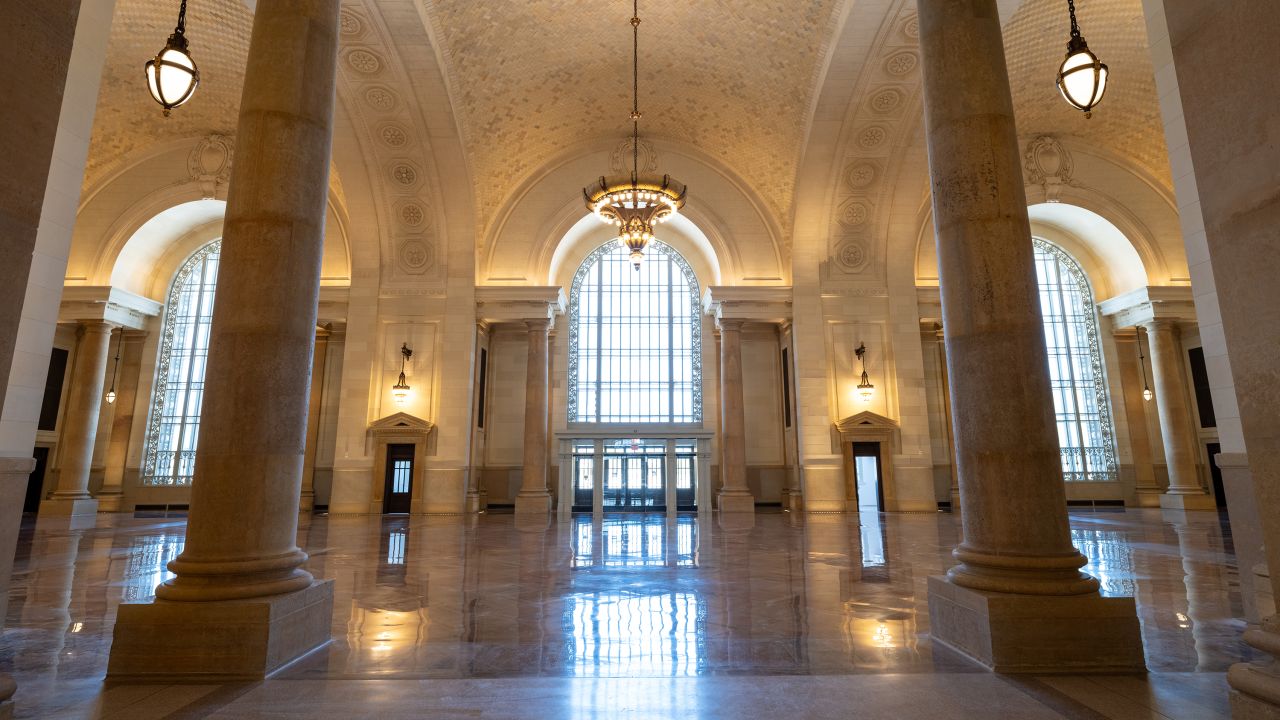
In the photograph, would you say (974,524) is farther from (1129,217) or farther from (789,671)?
(1129,217)

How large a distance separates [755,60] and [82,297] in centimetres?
1766

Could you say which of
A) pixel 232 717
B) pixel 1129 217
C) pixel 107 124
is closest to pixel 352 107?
pixel 107 124

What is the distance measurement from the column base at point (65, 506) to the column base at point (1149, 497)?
2679 centimetres

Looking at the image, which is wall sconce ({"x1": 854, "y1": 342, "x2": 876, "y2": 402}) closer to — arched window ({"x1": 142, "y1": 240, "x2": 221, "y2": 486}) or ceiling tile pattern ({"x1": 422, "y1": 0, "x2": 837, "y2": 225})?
ceiling tile pattern ({"x1": 422, "y1": 0, "x2": 837, "y2": 225})

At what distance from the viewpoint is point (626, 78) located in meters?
15.5

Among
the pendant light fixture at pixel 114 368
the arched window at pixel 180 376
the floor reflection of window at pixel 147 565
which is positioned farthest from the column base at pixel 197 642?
the pendant light fixture at pixel 114 368

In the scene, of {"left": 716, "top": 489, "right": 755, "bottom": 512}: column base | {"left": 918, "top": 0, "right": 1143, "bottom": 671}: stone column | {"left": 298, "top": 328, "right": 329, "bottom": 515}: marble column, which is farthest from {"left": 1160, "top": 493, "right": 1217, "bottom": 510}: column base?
{"left": 298, "top": 328, "right": 329, "bottom": 515}: marble column

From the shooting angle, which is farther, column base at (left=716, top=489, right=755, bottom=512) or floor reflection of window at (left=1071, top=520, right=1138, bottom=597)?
column base at (left=716, top=489, right=755, bottom=512)

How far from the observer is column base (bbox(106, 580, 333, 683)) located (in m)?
3.12

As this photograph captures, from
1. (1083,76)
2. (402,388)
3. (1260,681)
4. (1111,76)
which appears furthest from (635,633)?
(1111,76)

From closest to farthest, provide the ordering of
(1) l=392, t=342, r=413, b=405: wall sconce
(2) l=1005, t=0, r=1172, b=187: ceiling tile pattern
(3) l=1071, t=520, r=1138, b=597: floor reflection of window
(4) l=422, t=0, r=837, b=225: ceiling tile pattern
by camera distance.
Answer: (3) l=1071, t=520, r=1138, b=597: floor reflection of window < (2) l=1005, t=0, r=1172, b=187: ceiling tile pattern < (4) l=422, t=0, r=837, b=225: ceiling tile pattern < (1) l=392, t=342, r=413, b=405: wall sconce

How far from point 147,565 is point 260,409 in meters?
5.15

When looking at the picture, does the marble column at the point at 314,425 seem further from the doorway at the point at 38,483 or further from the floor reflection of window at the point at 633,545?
the floor reflection of window at the point at 633,545

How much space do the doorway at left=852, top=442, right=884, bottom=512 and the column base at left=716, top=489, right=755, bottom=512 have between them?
100 inches
